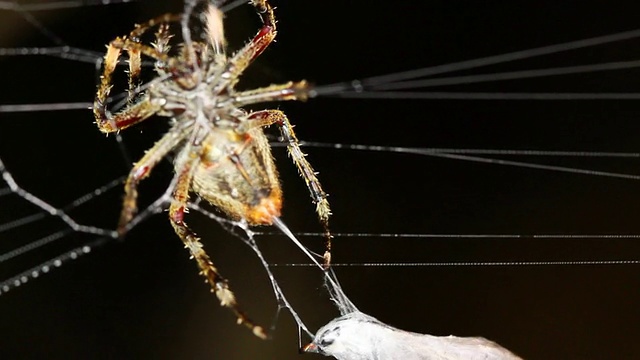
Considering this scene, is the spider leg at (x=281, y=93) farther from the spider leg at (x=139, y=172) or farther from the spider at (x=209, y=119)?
the spider leg at (x=139, y=172)

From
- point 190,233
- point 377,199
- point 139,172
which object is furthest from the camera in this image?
point 377,199

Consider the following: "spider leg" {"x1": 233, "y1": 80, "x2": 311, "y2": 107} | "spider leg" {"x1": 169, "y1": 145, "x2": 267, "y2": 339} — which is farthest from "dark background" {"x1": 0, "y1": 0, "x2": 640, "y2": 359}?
"spider leg" {"x1": 233, "y1": 80, "x2": 311, "y2": 107}

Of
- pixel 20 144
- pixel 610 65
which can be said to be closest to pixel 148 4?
pixel 20 144

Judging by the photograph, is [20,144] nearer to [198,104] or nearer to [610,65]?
[198,104]

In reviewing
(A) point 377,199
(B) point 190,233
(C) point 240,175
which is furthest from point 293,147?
(A) point 377,199

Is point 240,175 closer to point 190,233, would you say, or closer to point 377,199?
point 190,233
